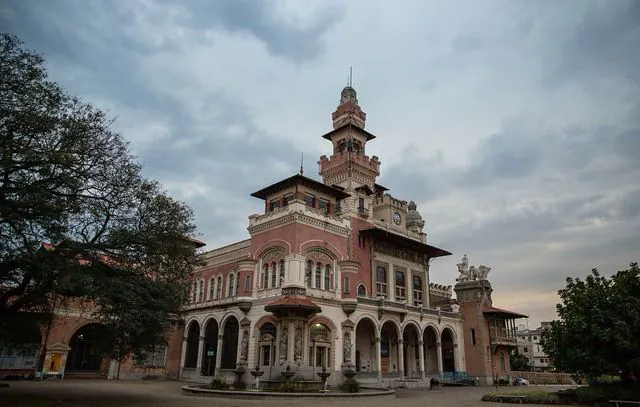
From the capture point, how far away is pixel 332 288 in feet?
112

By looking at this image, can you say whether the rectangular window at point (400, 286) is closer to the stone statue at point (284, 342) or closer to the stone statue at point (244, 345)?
the stone statue at point (284, 342)

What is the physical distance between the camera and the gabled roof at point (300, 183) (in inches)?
1420

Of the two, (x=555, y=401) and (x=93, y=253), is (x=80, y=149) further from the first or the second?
(x=555, y=401)

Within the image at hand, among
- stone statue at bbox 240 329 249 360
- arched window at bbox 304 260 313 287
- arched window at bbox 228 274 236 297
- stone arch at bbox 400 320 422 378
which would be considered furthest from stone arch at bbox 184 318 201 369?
stone arch at bbox 400 320 422 378

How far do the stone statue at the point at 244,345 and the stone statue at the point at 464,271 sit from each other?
24022 mm

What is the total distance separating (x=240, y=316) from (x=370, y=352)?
36.0 ft

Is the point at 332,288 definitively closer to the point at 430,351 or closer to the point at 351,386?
the point at 351,386

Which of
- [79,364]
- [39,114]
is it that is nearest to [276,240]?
[39,114]

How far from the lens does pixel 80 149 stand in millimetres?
18969

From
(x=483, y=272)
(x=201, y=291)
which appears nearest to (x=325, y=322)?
(x=201, y=291)

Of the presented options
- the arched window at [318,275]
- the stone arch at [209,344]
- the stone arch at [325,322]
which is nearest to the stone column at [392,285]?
the stone arch at [325,322]

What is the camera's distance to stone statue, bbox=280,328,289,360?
30141mm

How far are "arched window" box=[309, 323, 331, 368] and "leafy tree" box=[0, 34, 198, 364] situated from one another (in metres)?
11.6

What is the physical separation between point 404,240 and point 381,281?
439 centimetres
